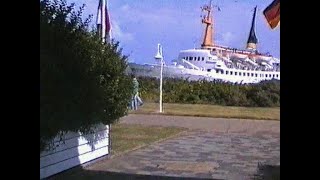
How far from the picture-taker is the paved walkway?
7.48 feet

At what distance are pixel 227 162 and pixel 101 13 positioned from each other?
94 cm

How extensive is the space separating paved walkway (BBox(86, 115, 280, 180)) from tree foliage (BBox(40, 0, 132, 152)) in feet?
0.45

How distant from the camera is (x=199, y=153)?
2.46 metres

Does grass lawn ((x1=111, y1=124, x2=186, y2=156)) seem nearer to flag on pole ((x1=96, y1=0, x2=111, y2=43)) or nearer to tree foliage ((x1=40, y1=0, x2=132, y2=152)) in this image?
tree foliage ((x1=40, y1=0, x2=132, y2=152))

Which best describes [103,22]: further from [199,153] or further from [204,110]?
[199,153]

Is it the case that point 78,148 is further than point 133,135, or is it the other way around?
point 78,148

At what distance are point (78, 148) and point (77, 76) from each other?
2.20 feet

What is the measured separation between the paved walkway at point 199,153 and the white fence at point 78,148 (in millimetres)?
88

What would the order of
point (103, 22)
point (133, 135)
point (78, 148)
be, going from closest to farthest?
point (103, 22), point (133, 135), point (78, 148)

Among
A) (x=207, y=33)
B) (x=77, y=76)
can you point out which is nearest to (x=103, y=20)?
(x=77, y=76)

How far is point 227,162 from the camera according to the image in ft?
7.74

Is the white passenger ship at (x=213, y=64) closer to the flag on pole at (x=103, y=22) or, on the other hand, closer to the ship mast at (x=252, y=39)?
the ship mast at (x=252, y=39)

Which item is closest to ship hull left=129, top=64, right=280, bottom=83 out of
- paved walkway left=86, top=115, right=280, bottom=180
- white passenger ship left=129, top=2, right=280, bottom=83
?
white passenger ship left=129, top=2, right=280, bottom=83

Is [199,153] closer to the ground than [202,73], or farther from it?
closer to the ground
